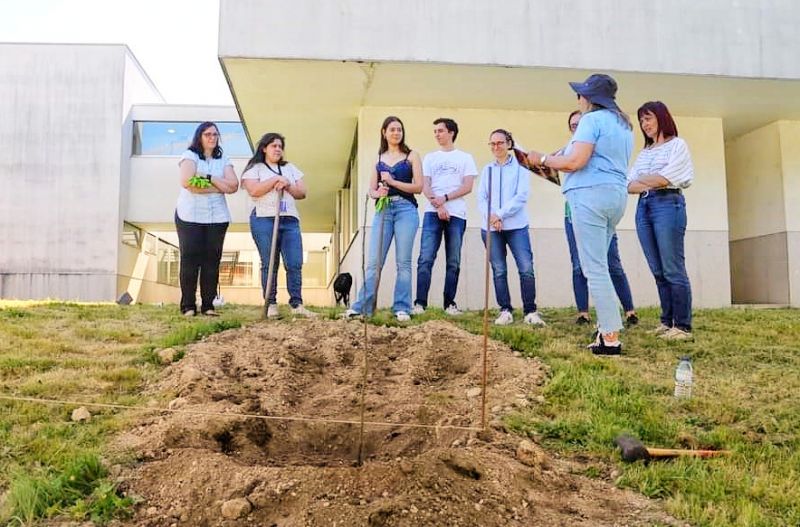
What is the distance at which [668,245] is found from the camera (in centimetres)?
457

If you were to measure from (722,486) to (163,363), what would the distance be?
314cm

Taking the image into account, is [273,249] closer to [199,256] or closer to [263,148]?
[199,256]

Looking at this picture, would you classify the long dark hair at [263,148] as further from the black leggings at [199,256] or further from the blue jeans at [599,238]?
the blue jeans at [599,238]

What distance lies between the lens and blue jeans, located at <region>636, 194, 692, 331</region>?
15.0 feet

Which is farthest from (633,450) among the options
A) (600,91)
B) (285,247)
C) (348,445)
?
(285,247)

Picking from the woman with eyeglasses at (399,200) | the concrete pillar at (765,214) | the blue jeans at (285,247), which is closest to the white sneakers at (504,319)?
the woman with eyeglasses at (399,200)

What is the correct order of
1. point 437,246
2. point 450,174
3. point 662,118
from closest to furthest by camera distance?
point 662,118 < point 437,246 < point 450,174

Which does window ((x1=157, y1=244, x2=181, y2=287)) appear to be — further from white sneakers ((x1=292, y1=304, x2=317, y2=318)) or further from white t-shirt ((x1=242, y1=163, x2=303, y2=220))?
white sneakers ((x1=292, y1=304, x2=317, y2=318))

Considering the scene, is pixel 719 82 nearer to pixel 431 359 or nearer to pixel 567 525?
pixel 431 359

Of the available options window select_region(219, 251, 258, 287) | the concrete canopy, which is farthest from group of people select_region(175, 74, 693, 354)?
window select_region(219, 251, 258, 287)

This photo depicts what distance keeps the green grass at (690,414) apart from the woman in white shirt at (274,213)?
0.96 meters

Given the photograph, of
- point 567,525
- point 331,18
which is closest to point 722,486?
point 567,525

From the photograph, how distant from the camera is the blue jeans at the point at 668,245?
15.0 feet

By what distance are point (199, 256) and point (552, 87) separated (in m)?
4.36
